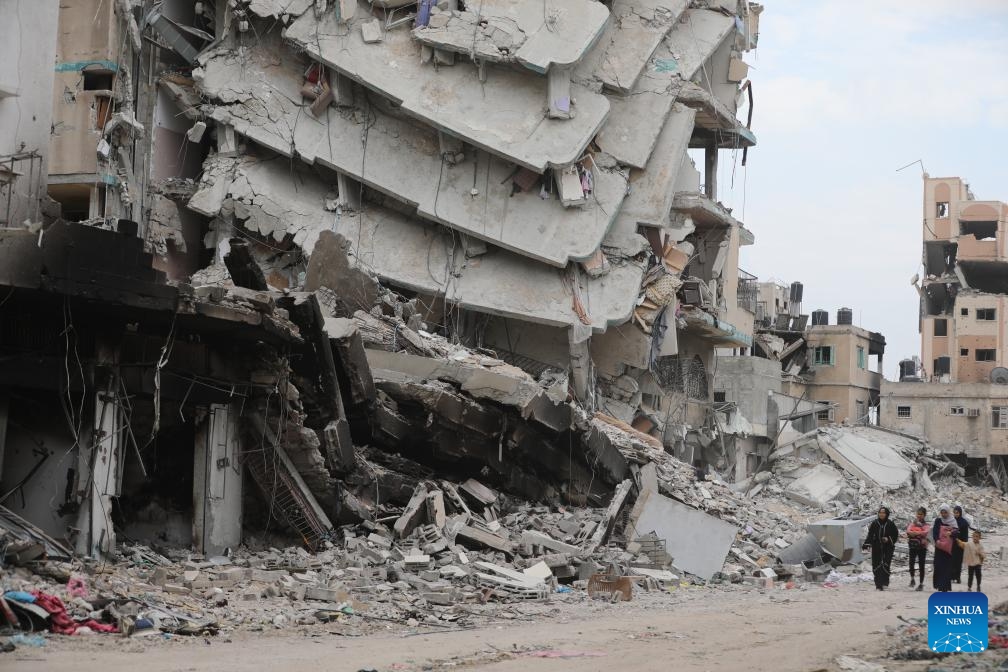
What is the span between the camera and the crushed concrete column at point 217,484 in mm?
17812

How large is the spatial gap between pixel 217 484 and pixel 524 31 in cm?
1585

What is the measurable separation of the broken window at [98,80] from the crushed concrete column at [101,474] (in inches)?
587

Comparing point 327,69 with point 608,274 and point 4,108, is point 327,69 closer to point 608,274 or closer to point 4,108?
point 608,274

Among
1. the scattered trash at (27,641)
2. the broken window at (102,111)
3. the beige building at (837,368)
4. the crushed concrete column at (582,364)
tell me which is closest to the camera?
the scattered trash at (27,641)

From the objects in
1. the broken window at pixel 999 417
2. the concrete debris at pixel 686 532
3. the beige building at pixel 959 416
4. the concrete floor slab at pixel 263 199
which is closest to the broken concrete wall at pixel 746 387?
the beige building at pixel 959 416

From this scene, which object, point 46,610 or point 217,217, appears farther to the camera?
point 217,217

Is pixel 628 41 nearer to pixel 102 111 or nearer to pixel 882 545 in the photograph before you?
pixel 102 111

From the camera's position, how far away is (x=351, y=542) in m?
18.2

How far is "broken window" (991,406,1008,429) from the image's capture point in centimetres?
5612

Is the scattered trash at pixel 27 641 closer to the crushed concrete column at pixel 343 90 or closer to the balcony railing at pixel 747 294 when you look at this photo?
the crushed concrete column at pixel 343 90

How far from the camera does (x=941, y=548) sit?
693 inches

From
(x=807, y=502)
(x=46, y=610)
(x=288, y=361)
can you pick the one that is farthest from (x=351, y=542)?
(x=807, y=502)

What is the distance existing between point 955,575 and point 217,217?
1919cm

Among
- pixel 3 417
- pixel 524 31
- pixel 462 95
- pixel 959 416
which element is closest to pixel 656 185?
pixel 524 31
